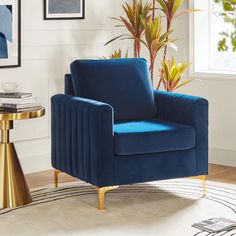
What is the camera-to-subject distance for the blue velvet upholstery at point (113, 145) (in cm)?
338

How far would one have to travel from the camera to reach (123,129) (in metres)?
3.51

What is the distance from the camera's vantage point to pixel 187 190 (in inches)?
155

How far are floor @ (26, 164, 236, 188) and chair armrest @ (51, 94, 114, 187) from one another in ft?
1.03

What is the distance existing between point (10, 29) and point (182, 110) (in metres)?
1.45

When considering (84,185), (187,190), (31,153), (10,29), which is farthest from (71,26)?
(187,190)

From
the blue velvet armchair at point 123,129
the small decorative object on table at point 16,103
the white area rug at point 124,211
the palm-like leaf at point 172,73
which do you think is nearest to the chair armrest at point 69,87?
the blue velvet armchair at point 123,129

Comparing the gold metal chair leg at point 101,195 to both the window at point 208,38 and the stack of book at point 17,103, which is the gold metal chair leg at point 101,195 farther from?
the window at point 208,38

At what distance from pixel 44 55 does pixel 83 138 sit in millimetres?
1253

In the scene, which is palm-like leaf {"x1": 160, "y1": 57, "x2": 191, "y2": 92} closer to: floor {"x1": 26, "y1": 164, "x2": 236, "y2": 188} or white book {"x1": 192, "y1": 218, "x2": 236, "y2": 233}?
floor {"x1": 26, "y1": 164, "x2": 236, "y2": 188}

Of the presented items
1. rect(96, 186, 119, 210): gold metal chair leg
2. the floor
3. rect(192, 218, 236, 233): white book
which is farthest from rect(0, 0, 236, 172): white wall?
rect(192, 218, 236, 233): white book

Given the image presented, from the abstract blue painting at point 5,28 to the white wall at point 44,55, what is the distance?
0.15 meters

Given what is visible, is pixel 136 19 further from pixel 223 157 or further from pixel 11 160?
pixel 11 160

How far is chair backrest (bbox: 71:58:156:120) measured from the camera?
3873 millimetres

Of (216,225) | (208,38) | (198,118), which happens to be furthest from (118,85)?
(208,38)
